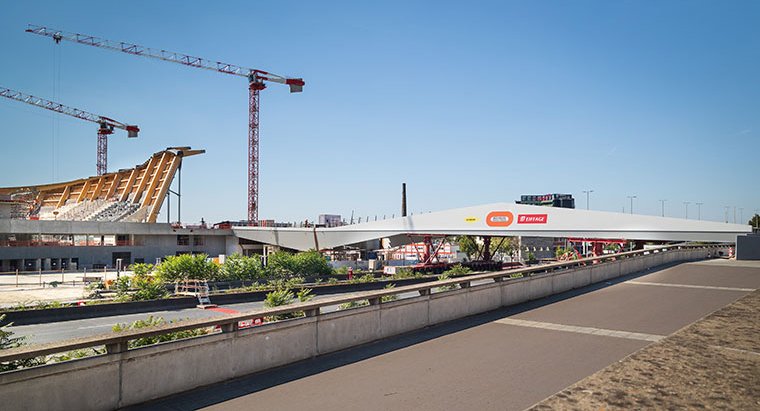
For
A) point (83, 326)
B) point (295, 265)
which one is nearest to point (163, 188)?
point (295, 265)

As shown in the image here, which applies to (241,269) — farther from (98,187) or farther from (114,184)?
(98,187)

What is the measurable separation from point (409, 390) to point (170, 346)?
3.01 meters

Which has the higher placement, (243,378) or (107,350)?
(107,350)

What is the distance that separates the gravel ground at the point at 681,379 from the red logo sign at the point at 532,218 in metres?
47.1

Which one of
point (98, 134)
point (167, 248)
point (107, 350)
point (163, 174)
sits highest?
point (98, 134)

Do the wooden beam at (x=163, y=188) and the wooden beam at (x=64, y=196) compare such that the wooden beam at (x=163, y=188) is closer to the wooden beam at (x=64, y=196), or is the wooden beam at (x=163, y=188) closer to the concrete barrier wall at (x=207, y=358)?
the wooden beam at (x=64, y=196)

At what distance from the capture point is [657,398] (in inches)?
234

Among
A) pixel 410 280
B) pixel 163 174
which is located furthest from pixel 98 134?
pixel 410 280

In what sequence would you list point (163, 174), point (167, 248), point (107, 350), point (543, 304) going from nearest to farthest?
point (107, 350)
point (543, 304)
point (167, 248)
point (163, 174)

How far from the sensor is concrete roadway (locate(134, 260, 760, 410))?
6.14 metres

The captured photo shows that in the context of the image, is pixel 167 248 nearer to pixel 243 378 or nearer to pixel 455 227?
pixel 455 227

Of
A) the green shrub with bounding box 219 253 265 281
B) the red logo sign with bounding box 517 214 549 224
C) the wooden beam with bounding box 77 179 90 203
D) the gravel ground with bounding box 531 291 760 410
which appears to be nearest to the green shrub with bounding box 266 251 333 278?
the green shrub with bounding box 219 253 265 281

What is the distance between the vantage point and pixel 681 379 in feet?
21.8

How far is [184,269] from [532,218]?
36.6m
